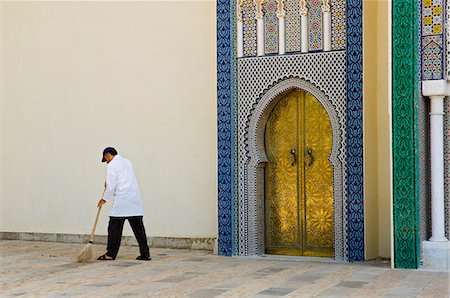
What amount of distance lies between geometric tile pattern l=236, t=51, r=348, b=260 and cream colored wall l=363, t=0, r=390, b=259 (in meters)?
0.27

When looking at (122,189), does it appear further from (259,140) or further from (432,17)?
(432,17)

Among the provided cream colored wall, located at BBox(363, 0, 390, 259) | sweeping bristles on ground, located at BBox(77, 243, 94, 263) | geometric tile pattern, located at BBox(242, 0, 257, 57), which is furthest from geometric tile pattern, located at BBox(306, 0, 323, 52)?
sweeping bristles on ground, located at BBox(77, 243, 94, 263)

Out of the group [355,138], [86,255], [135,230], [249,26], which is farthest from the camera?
[249,26]

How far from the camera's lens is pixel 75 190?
10.4m

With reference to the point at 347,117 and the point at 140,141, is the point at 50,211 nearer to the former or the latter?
the point at 140,141

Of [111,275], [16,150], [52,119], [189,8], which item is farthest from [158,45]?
[111,275]

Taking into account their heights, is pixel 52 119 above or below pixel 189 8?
below

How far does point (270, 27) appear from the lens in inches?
344

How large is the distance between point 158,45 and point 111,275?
11.3 feet

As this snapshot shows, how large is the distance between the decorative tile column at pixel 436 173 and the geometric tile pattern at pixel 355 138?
738mm

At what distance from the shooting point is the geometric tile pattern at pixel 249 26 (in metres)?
8.81

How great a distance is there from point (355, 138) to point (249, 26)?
1781 millimetres

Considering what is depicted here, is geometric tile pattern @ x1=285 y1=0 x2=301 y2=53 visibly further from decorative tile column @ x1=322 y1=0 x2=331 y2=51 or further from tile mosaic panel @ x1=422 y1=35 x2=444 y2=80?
tile mosaic panel @ x1=422 y1=35 x2=444 y2=80

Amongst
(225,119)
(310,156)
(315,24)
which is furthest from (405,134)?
(225,119)
